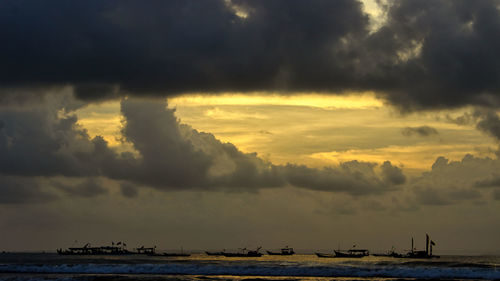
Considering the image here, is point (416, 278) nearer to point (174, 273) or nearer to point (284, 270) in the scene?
point (284, 270)

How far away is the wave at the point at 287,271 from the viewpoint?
86.2 metres

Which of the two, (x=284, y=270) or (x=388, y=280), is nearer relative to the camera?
(x=388, y=280)

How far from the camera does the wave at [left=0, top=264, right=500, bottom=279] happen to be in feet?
283

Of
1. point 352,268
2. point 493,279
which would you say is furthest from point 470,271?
point 352,268

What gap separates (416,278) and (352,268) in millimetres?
9752

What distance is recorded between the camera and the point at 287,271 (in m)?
89.4

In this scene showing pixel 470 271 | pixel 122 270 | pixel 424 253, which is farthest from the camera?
pixel 424 253

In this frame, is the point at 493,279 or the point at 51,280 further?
the point at 493,279

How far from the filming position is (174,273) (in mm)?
90250

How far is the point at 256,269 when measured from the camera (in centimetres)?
9231

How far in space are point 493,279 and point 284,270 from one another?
26.1 m

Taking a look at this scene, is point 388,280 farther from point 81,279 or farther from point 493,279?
point 81,279

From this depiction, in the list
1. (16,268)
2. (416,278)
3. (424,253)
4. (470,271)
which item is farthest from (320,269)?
(424,253)

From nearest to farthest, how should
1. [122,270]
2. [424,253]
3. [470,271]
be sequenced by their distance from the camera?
[470,271], [122,270], [424,253]
